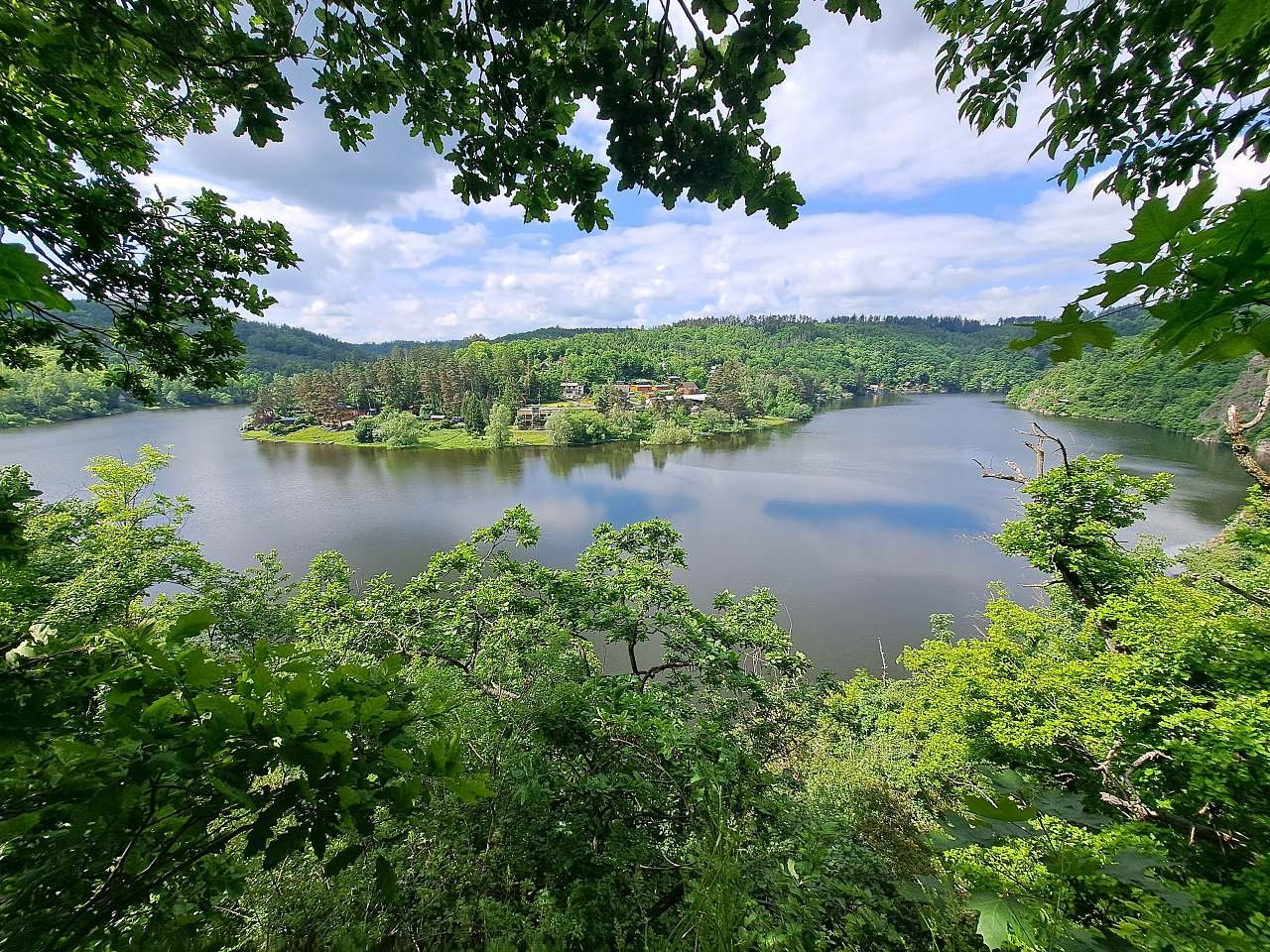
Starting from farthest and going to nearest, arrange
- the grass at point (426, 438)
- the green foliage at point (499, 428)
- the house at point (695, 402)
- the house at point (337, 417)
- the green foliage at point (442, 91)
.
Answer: the house at point (695, 402) < the house at point (337, 417) < the grass at point (426, 438) < the green foliage at point (499, 428) < the green foliage at point (442, 91)

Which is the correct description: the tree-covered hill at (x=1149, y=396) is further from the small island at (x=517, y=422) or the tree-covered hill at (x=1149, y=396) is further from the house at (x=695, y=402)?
the house at (x=695, y=402)

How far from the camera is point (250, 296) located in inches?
103

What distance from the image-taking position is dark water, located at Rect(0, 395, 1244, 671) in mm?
14969

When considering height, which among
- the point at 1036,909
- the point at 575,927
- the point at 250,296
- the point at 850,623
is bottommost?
the point at 850,623

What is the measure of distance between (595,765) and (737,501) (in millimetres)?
20474

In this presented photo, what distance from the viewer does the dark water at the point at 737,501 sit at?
589 inches

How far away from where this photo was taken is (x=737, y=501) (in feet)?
75.6

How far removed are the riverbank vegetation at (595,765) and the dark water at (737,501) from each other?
4367mm

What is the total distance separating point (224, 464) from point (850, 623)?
36.9 m

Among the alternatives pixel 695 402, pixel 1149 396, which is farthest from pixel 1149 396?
pixel 695 402

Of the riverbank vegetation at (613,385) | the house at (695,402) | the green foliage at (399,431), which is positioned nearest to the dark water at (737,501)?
the green foliage at (399,431)

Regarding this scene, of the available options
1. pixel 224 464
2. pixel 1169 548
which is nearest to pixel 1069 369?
pixel 1169 548

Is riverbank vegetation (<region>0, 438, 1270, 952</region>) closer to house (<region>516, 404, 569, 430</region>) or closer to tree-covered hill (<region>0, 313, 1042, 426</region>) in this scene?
tree-covered hill (<region>0, 313, 1042, 426</region>)

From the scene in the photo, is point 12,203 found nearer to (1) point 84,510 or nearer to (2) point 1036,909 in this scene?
(2) point 1036,909
